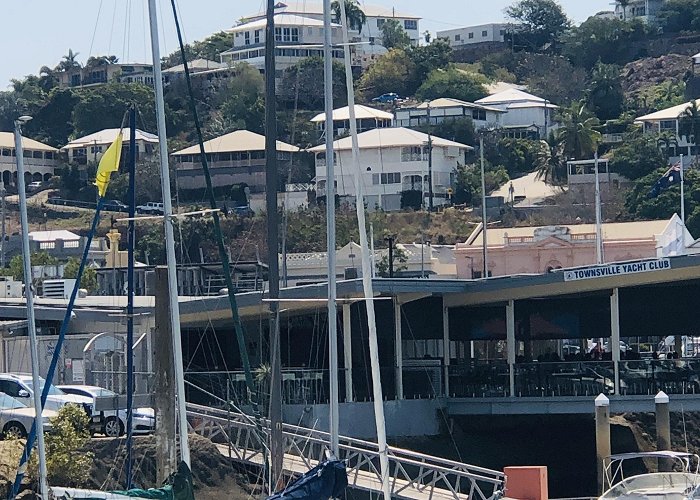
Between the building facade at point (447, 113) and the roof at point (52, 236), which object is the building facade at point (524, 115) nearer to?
the building facade at point (447, 113)

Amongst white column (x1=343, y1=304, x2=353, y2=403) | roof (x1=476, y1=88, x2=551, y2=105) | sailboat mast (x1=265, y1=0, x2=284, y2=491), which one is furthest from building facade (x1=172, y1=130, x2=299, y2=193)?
sailboat mast (x1=265, y1=0, x2=284, y2=491)

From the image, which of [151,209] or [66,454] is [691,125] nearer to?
[151,209]

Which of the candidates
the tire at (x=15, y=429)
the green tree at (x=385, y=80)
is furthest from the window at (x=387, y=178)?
the tire at (x=15, y=429)

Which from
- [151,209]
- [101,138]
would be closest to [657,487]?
[151,209]

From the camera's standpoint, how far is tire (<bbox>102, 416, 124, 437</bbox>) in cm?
3703

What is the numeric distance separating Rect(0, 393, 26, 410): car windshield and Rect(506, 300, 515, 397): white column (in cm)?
1398

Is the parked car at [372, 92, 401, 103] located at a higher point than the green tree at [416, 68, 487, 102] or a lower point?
lower

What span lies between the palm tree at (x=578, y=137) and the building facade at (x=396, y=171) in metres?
9.53

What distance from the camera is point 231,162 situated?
155 m

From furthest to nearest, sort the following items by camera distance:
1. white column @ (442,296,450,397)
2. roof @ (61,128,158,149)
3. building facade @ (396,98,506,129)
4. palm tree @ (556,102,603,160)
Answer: building facade @ (396,98,506,129) < roof @ (61,128,158,149) < palm tree @ (556,102,603,160) < white column @ (442,296,450,397)

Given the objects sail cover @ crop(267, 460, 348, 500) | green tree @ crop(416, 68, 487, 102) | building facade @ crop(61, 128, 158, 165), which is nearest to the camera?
sail cover @ crop(267, 460, 348, 500)

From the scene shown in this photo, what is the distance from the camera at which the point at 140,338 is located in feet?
141

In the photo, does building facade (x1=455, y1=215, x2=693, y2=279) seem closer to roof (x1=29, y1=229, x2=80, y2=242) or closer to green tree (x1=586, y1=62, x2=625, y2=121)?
roof (x1=29, y1=229, x2=80, y2=242)

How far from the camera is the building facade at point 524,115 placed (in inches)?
6845
